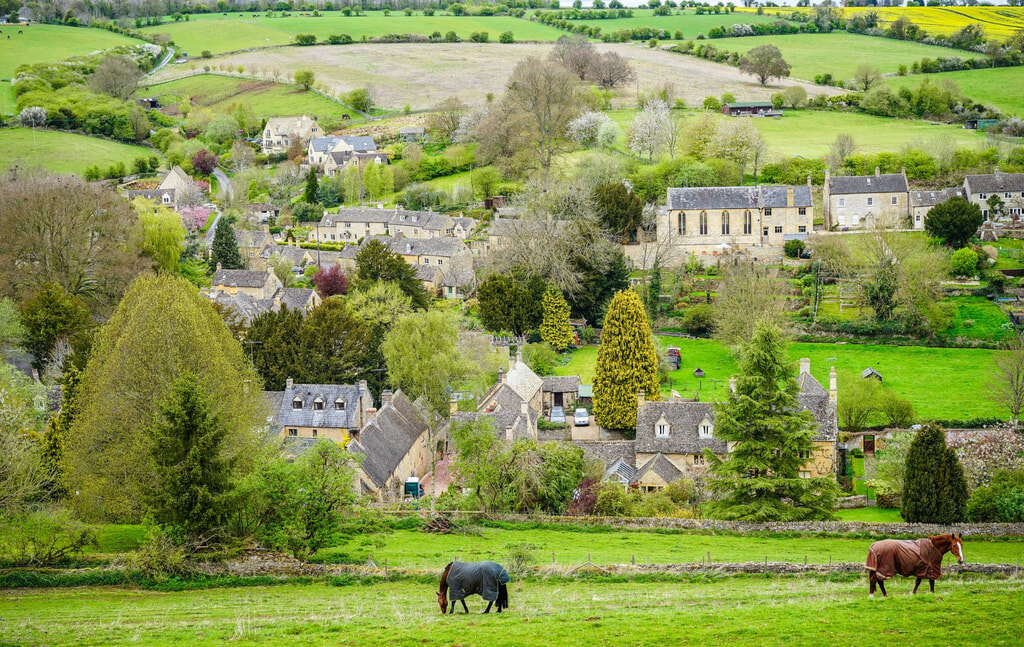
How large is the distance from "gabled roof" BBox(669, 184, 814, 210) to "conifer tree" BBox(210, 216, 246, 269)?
37210mm

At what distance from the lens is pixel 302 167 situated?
131625 mm

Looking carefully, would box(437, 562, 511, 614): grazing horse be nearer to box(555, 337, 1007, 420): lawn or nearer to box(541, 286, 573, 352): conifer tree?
box(555, 337, 1007, 420): lawn

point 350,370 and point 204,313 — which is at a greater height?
point 204,313

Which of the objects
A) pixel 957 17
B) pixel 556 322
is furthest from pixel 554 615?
pixel 957 17

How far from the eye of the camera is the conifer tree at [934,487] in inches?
1697

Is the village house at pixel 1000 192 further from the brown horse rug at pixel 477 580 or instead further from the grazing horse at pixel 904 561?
the brown horse rug at pixel 477 580

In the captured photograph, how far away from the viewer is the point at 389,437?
55094 millimetres

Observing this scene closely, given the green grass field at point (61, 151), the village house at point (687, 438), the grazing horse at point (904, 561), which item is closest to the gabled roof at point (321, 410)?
the village house at point (687, 438)

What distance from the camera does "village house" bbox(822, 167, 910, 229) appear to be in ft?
305

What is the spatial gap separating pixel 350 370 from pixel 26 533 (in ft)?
104

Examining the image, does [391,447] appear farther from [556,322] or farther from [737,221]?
[737,221]

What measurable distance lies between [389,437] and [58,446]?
52.3 ft

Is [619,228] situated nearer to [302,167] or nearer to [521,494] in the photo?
[521,494]

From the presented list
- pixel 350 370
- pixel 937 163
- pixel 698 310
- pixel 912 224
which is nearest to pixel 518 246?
pixel 698 310
